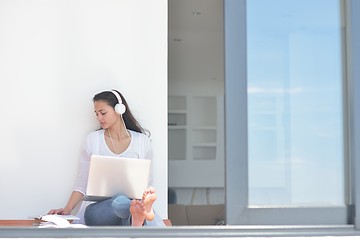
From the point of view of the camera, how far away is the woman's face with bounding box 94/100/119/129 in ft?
13.5

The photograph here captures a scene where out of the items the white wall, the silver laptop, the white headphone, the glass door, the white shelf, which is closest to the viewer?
the glass door

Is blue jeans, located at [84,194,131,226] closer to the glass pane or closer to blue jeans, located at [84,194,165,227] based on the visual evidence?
blue jeans, located at [84,194,165,227]

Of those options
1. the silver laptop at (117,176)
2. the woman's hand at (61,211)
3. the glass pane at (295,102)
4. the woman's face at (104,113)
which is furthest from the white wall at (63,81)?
the glass pane at (295,102)

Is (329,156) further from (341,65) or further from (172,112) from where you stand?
(172,112)

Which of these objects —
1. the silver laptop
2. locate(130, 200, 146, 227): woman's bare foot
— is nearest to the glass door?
locate(130, 200, 146, 227): woman's bare foot

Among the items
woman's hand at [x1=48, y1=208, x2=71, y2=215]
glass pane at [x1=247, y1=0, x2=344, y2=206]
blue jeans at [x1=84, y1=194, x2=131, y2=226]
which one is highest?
glass pane at [x1=247, y1=0, x2=344, y2=206]

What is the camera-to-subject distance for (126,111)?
422cm

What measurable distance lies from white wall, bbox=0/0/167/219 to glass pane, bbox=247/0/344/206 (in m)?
1.88

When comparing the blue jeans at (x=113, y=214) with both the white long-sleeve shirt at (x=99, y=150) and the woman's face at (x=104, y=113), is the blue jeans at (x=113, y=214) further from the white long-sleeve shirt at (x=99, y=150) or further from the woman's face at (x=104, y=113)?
the woman's face at (x=104, y=113)

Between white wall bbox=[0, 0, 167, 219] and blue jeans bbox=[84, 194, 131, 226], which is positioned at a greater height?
white wall bbox=[0, 0, 167, 219]

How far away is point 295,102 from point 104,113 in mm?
1861

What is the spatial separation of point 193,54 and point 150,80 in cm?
343

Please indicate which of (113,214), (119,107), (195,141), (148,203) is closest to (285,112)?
(148,203)

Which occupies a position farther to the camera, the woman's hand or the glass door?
the woman's hand
